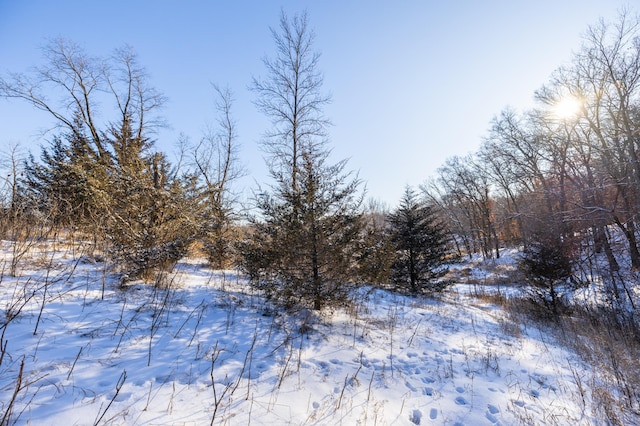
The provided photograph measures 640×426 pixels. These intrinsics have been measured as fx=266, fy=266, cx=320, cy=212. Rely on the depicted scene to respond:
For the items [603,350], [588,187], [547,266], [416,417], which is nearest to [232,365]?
[416,417]

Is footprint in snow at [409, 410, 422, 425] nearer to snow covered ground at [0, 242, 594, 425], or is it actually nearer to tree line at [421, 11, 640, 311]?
snow covered ground at [0, 242, 594, 425]

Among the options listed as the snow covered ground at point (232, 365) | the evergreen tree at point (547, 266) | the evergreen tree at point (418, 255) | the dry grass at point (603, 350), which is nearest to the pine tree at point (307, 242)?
the snow covered ground at point (232, 365)

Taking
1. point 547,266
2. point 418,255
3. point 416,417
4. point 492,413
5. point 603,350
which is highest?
point 418,255

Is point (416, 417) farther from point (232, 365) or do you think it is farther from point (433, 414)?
point (232, 365)

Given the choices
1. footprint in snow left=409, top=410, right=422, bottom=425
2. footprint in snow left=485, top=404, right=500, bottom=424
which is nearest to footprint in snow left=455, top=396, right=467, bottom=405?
footprint in snow left=485, top=404, right=500, bottom=424

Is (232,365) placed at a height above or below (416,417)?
above

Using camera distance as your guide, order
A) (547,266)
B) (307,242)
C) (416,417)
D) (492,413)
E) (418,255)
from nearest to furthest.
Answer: (416,417)
(492,413)
(307,242)
(547,266)
(418,255)

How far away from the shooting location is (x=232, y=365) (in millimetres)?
3316

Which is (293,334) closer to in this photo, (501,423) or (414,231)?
(501,423)

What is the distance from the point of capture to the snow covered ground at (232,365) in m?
2.44

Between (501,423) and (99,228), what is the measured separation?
24.0ft

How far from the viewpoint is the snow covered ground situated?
244 centimetres

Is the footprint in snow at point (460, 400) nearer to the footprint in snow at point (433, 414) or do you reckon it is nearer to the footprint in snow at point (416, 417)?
the footprint in snow at point (433, 414)

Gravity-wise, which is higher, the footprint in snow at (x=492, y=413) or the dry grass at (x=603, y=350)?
the footprint in snow at (x=492, y=413)
